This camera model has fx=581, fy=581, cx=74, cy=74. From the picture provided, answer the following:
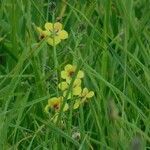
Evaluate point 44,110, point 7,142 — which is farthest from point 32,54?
point 7,142

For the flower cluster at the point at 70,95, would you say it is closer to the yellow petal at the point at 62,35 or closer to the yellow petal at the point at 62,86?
the yellow petal at the point at 62,86

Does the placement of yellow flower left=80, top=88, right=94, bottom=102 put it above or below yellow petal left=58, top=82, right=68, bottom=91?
below

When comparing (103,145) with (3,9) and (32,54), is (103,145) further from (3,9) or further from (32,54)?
(3,9)

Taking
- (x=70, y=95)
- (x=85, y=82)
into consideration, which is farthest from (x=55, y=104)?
(x=85, y=82)

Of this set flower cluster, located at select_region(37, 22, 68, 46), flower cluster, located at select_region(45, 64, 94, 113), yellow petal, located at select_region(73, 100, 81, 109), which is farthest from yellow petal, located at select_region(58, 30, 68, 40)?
yellow petal, located at select_region(73, 100, 81, 109)

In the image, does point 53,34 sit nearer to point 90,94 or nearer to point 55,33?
point 55,33

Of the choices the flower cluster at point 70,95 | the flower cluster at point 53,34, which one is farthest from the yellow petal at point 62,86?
the flower cluster at point 53,34

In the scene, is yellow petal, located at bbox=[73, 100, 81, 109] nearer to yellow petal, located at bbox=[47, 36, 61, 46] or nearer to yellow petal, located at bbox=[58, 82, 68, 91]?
yellow petal, located at bbox=[58, 82, 68, 91]

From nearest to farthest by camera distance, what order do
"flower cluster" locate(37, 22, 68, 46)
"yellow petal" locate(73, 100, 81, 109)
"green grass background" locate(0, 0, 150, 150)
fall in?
"green grass background" locate(0, 0, 150, 150) → "yellow petal" locate(73, 100, 81, 109) → "flower cluster" locate(37, 22, 68, 46)

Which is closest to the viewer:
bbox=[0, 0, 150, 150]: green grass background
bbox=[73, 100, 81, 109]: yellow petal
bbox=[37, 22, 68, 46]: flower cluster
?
bbox=[0, 0, 150, 150]: green grass background
